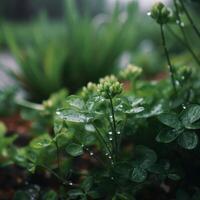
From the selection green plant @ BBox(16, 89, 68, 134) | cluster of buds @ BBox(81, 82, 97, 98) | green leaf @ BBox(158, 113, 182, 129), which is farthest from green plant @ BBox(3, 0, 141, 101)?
green leaf @ BBox(158, 113, 182, 129)

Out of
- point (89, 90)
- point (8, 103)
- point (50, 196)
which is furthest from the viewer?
point (8, 103)

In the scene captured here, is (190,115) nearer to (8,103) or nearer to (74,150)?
(74,150)

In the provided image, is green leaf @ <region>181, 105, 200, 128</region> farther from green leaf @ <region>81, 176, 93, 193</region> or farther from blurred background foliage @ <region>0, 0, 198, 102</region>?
blurred background foliage @ <region>0, 0, 198, 102</region>

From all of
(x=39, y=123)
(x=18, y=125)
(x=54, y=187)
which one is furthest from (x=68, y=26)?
(x=54, y=187)

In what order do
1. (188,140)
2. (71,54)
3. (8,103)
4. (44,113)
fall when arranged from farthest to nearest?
(71,54), (8,103), (44,113), (188,140)

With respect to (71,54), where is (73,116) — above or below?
below

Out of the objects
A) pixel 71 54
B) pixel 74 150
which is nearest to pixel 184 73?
pixel 74 150

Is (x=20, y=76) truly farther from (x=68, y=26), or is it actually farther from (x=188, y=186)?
(x=188, y=186)
